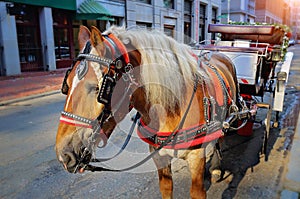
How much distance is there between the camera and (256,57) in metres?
3.89

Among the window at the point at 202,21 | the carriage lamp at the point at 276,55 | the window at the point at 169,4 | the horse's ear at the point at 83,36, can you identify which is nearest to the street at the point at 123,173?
the carriage lamp at the point at 276,55

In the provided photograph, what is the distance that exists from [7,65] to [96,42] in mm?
12208

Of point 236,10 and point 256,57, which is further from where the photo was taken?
point 236,10

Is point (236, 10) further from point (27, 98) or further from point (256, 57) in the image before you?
point (256, 57)

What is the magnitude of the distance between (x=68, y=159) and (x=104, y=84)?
502 millimetres

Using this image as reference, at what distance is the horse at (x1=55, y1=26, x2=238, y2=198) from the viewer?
4.79ft

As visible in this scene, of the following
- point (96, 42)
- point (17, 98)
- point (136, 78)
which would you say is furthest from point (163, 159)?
point (17, 98)

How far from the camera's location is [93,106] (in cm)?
147

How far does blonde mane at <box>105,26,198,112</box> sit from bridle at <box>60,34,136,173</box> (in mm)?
126

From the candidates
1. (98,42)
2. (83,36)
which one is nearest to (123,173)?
(83,36)

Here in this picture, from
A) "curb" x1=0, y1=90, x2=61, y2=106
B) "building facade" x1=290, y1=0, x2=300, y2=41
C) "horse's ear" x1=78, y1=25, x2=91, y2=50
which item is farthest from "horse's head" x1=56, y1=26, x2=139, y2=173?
"building facade" x1=290, y1=0, x2=300, y2=41

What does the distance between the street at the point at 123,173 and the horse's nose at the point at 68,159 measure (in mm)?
1490

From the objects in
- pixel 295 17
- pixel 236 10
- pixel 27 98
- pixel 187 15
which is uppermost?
pixel 295 17

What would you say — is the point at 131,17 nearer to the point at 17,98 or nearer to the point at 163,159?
the point at 17,98
